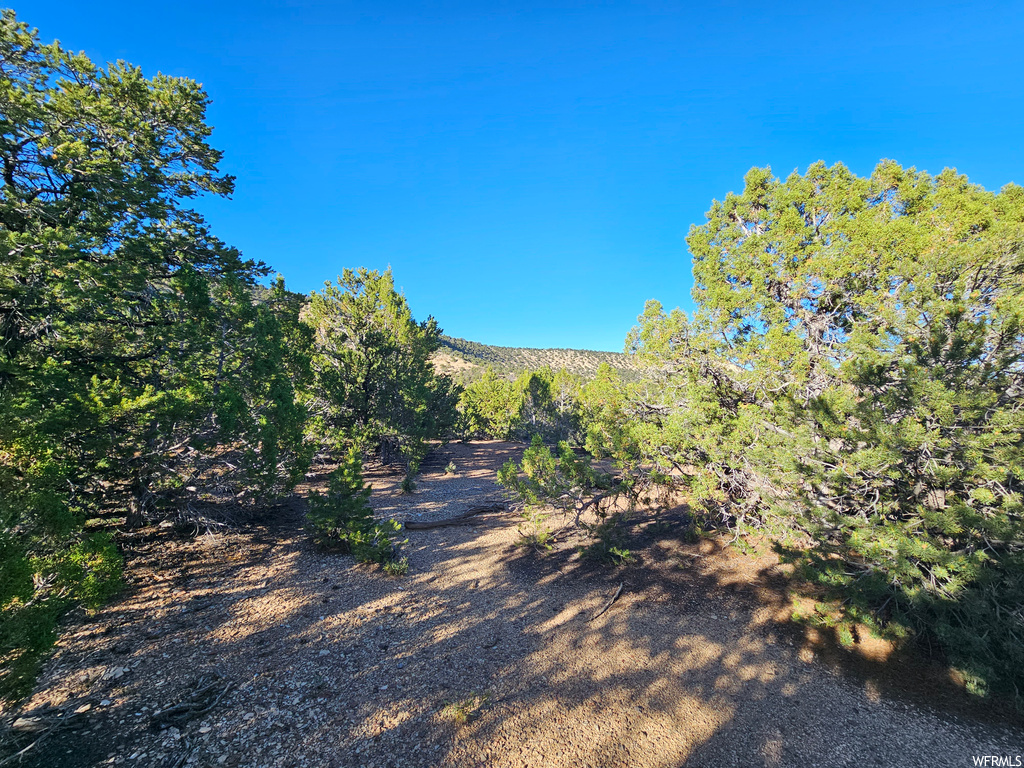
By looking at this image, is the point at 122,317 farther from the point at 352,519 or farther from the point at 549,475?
the point at 549,475

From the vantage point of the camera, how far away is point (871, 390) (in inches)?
220

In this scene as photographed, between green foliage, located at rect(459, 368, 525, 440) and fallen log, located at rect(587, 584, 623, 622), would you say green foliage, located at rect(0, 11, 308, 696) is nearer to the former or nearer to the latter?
fallen log, located at rect(587, 584, 623, 622)

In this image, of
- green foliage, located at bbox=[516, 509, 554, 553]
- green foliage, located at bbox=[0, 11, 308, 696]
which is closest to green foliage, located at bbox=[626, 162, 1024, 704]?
green foliage, located at bbox=[516, 509, 554, 553]

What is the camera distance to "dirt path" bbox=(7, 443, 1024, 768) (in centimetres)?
409

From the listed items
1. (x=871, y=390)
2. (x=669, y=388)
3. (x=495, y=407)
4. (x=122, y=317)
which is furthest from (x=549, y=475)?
(x=495, y=407)

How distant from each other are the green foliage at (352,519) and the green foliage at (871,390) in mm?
6728

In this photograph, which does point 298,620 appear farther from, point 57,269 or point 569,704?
point 57,269

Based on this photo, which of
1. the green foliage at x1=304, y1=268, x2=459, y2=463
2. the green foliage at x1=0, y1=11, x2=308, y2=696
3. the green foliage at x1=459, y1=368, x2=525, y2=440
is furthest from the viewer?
the green foliage at x1=459, y1=368, x2=525, y2=440

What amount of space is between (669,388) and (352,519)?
27.7ft

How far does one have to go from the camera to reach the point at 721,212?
9.13 metres

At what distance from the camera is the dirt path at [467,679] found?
4.09m

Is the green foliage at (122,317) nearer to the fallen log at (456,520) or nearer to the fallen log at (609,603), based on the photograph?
the fallen log at (456,520)

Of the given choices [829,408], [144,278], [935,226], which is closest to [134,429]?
[144,278]

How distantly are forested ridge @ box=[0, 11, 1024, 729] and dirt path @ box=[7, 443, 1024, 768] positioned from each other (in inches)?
38.9
